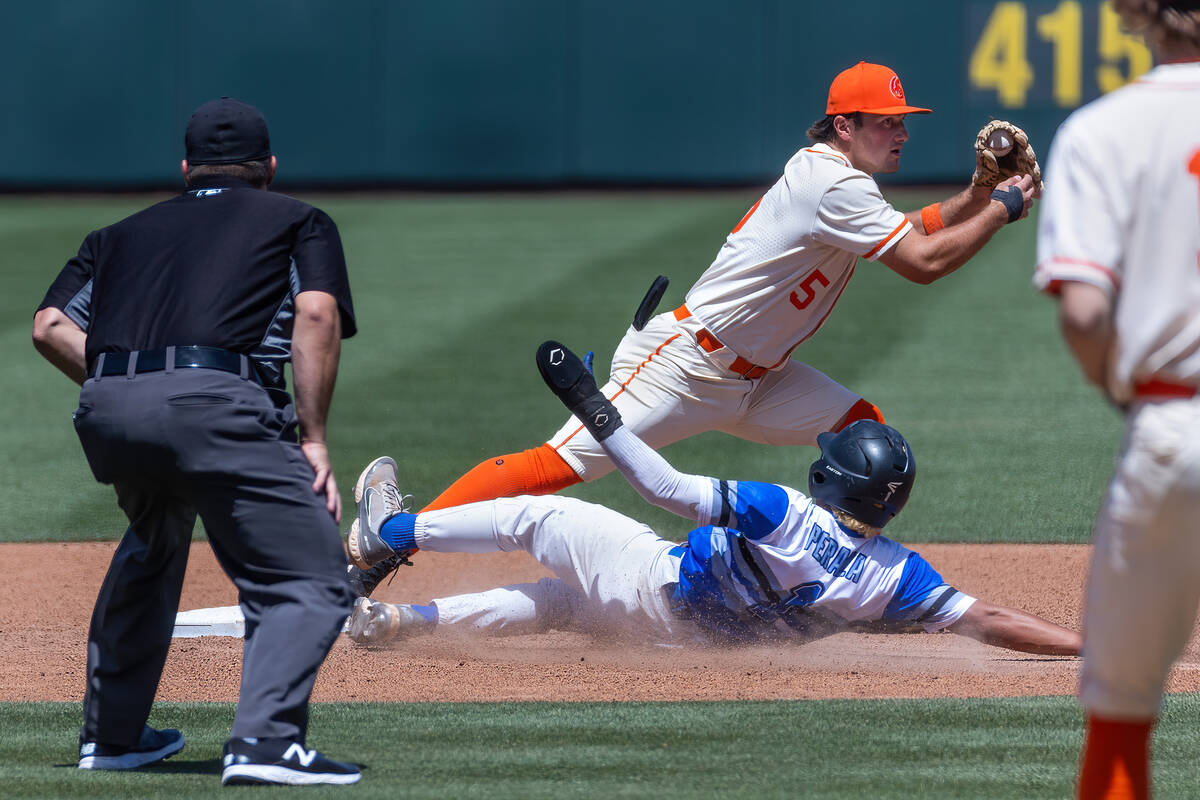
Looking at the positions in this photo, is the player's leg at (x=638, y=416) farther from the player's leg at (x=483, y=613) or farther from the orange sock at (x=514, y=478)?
the player's leg at (x=483, y=613)

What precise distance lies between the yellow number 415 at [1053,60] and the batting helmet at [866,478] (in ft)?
53.7

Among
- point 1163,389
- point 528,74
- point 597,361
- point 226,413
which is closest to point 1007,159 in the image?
point 226,413

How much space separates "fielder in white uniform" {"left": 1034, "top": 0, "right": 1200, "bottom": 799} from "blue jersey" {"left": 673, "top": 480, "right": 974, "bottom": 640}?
2.23 m

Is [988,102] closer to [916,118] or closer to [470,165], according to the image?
[916,118]

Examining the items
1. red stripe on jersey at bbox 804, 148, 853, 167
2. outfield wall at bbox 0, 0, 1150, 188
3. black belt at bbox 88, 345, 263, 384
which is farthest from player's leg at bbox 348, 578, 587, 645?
outfield wall at bbox 0, 0, 1150, 188

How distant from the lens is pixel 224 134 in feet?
12.2

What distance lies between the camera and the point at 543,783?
3.59 meters

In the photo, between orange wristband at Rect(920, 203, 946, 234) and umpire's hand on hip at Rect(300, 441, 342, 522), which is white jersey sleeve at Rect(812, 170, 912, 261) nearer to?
orange wristband at Rect(920, 203, 946, 234)

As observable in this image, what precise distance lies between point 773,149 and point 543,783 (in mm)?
17464

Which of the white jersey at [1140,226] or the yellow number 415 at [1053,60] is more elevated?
the white jersey at [1140,226]

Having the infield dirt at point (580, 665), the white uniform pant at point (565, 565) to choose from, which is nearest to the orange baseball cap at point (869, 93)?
the white uniform pant at point (565, 565)

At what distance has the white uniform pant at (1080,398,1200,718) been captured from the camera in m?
2.43

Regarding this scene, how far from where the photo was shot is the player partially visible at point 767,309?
17.7 feet

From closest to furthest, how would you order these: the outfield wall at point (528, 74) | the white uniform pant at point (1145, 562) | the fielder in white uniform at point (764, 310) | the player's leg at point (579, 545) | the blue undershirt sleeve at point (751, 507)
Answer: the white uniform pant at point (1145, 562) < the blue undershirt sleeve at point (751, 507) < the player's leg at point (579, 545) < the fielder in white uniform at point (764, 310) < the outfield wall at point (528, 74)
